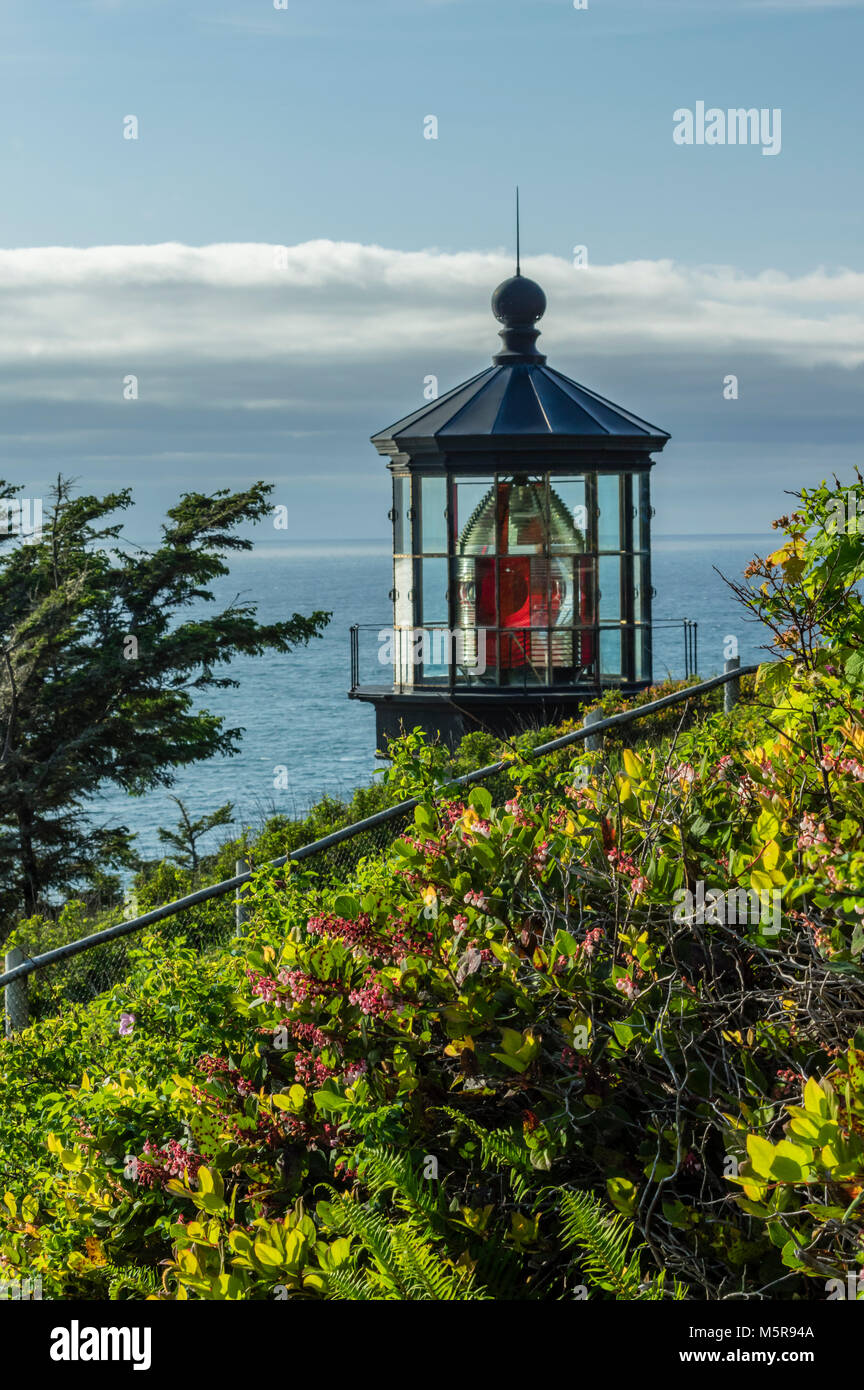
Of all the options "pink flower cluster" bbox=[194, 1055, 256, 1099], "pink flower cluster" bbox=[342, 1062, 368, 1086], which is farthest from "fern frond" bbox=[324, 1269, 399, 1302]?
"pink flower cluster" bbox=[194, 1055, 256, 1099]

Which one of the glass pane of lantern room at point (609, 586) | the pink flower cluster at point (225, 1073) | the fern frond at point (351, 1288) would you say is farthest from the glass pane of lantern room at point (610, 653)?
the fern frond at point (351, 1288)

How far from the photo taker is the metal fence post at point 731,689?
11.5 metres

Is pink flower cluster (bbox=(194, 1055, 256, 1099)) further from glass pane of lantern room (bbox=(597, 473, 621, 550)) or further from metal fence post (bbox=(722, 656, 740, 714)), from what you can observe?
glass pane of lantern room (bbox=(597, 473, 621, 550))

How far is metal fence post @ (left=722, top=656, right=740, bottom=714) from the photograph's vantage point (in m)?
11.5

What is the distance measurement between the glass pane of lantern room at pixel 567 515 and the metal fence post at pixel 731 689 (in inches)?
191

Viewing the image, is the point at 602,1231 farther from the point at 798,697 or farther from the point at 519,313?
the point at 519,313

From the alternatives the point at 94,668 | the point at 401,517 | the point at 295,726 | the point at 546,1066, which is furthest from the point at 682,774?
the point at 295,726

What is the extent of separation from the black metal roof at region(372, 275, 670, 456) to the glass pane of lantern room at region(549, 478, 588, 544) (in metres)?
0.54

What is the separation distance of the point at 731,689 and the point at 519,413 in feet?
20.3

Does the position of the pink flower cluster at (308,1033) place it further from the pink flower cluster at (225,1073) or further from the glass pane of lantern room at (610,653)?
the glass pane of lantern room at (610,653)

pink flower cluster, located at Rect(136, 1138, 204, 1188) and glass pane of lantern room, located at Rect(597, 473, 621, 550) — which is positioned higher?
glass pane of lantern room, located at Rect(597, 473, 621, 550)
